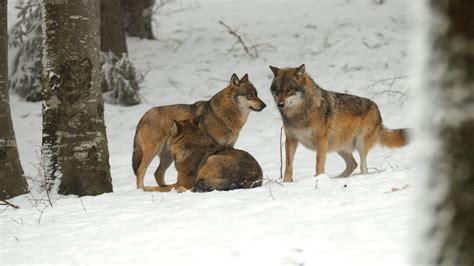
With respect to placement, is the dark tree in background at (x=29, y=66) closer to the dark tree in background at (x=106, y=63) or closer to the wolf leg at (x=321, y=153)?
the dark tree in background at (x=106, y=63)

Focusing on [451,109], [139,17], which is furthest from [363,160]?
[139,17]

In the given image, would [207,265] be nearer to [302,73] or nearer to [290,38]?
[302,73]

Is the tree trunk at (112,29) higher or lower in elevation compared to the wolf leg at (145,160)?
higher

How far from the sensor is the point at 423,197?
2.11 metres

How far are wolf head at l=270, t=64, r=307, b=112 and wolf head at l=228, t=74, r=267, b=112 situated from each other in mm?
810

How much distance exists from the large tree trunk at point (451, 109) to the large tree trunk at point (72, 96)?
6.51m

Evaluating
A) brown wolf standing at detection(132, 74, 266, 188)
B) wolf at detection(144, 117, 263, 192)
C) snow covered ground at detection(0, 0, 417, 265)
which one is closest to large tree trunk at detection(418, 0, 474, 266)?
snow covered ground at detection(0, 0, 417, 265)

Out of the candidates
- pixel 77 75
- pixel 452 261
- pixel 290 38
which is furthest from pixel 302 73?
pixel 290 38

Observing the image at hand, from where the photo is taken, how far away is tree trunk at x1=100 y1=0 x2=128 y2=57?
15.9 m

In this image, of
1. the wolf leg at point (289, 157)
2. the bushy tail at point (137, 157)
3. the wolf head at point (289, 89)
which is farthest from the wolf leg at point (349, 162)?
the bushy tail at point (137, 157)

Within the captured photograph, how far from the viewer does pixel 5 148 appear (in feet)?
29.0

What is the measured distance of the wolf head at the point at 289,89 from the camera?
9688mm

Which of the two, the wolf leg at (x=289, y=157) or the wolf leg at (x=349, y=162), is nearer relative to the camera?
the wolf leg at (x=289, y=157)

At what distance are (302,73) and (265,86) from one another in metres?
6.54
